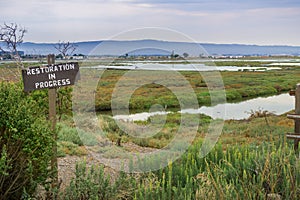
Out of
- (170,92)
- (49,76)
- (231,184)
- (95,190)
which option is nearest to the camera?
(231,184)

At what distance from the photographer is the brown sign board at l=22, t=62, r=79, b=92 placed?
6.12 metres

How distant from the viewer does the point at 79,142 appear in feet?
36.6

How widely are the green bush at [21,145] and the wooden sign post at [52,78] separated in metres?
0.49

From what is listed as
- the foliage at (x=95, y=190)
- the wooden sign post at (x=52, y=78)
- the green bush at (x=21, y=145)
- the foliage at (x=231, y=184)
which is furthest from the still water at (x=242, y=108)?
the green bush at (x=21, y=145)

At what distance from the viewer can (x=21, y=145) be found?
5.23 meters

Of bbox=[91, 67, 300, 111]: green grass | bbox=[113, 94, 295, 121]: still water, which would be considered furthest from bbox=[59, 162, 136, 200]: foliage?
bbox=[113, 94, 295, 121]: still water

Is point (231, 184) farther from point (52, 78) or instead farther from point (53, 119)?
point (52, 78)

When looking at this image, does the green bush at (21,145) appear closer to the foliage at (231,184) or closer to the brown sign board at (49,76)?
the brown sign board at (49,76)

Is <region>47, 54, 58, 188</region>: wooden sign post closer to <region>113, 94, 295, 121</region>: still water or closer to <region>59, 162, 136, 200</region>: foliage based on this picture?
<region>59, 162, 136, 200</region>: foliage

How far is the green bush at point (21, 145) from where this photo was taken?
5.12 m

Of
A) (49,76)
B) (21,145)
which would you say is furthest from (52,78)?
(21,145)

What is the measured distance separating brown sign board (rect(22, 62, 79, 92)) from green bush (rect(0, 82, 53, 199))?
0.62 m

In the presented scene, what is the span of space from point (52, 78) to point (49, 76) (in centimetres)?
5

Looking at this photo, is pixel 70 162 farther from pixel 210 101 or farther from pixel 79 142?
pixel 210 101
